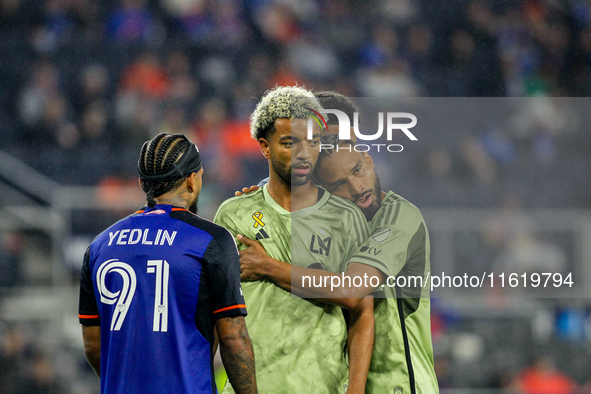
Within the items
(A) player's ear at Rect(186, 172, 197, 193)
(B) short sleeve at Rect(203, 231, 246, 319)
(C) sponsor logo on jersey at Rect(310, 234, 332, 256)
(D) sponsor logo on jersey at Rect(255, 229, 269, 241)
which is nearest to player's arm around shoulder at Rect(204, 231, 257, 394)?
(B) short sleeve at Rect(203, 231, 246, 319)

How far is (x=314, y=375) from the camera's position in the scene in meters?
2.86

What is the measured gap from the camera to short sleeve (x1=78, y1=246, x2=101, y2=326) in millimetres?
2633

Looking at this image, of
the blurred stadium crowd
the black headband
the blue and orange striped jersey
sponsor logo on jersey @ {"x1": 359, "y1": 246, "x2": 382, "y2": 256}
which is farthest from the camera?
the blurred stadium crowd

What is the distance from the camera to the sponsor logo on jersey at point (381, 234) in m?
3.01

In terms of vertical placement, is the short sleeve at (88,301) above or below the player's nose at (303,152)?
below

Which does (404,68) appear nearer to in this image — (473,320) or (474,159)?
(474,159)

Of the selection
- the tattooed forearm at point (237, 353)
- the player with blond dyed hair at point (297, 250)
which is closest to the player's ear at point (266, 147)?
the player with blond dyed hair at point (297, 250)

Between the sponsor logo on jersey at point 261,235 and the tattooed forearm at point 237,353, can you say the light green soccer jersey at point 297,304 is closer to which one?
the sponsor logo on jersey at point 261,235

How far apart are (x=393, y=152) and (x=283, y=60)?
644 centimetres

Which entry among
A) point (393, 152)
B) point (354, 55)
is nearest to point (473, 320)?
point (393, 152)

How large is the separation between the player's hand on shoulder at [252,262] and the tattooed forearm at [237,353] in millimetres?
342

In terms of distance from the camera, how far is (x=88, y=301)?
2.63m

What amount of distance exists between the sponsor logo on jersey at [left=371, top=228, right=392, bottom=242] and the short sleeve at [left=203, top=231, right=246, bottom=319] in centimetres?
78

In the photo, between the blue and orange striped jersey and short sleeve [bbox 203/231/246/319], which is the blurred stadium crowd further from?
short sleeve [bbox 203/231/246/319]
